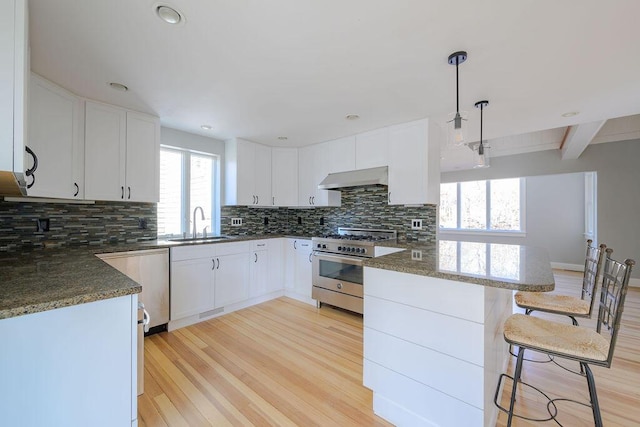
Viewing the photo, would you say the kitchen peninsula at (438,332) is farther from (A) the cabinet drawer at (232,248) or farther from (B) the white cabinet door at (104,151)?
(B) the white cabinet door at (104,151)

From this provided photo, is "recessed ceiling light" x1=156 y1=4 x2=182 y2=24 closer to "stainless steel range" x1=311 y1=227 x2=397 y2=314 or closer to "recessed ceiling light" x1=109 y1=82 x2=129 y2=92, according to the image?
"recessed ceiling light" x1=109 y1=82 x2=129 y2=92

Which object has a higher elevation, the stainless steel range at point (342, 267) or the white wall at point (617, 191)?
the white wall at point (617, 191)

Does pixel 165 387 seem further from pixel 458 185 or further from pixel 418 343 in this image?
pixel 458 185

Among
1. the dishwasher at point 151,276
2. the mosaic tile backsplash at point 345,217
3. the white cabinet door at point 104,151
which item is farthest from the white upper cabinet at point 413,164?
the white cabinet door at point 104,151

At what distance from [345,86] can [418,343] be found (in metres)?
1.95

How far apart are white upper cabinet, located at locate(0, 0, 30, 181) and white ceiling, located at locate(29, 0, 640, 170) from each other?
44cm

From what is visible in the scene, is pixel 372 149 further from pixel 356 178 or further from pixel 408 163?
pixel 408 163

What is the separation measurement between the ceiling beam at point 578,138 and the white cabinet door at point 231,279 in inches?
195

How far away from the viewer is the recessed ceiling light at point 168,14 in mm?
1356

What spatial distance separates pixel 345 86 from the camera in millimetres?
2193

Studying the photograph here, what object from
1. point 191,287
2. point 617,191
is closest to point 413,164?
point 191,287

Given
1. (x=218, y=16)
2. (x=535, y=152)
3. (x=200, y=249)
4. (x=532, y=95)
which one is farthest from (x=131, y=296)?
(x=535, y=152)

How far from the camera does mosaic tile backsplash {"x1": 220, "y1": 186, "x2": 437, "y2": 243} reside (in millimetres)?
3295

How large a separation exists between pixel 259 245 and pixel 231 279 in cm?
58
